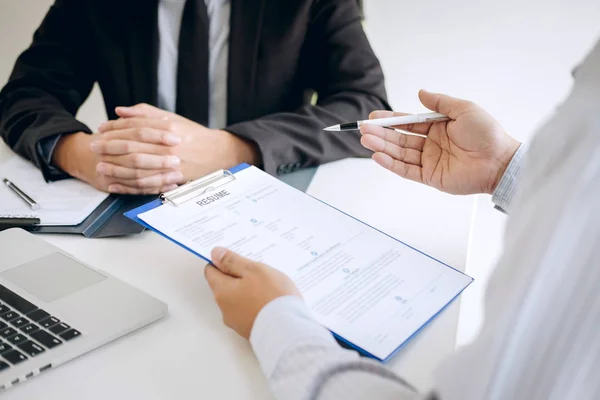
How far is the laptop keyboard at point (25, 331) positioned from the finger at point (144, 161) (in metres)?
0.30

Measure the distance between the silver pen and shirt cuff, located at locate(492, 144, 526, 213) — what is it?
26.3 inches

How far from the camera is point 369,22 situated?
1698 millimetres

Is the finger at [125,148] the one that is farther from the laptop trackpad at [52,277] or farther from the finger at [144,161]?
the laptop trackpad at [52,277]

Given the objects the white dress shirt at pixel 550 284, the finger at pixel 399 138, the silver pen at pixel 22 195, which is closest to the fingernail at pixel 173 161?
the silver pen at pixel 22 195

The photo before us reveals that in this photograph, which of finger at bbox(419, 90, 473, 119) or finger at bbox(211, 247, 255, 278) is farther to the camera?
finger at bbox(419, 90, 473, 119)

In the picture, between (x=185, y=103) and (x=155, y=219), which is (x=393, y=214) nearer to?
(x=155, y=219)

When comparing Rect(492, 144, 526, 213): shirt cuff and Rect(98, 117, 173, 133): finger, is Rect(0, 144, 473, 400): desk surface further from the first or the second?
Rect(98, 117, 173, 133): finger

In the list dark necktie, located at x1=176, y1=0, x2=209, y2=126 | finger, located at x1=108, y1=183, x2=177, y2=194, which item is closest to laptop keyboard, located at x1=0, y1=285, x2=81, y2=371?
finger, located at x1=108, y1=183, x2=177, y2=194

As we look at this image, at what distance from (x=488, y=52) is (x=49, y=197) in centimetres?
128

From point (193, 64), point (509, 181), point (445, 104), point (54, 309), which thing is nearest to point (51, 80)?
point (193, 64)

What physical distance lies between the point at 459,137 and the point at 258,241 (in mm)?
339

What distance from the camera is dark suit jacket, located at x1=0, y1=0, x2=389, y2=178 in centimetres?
110

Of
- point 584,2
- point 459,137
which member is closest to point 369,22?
point 584,2

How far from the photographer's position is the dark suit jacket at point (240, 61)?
1098 millimetres
